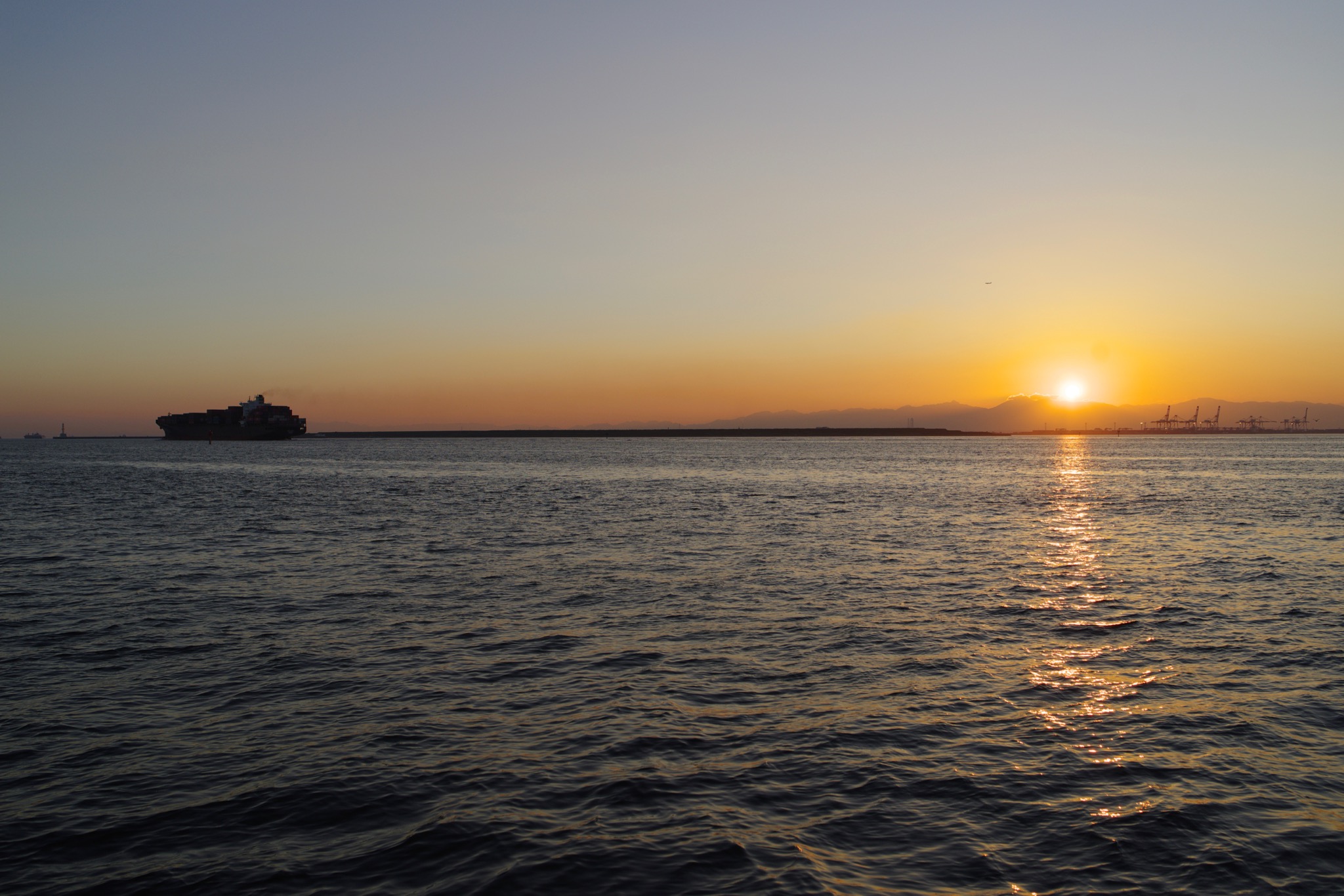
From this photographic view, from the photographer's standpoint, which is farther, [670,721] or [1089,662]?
[1089,662]

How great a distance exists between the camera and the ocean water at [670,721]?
9.50 m

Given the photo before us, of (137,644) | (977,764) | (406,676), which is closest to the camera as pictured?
(977,764)

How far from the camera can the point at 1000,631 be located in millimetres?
20422

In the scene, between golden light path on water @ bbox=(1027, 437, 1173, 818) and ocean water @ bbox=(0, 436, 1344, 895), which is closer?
ocean water @ bbox=(0, 436, 1344, 895)

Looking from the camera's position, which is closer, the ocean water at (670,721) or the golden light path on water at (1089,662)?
the ocean water at (670,721)

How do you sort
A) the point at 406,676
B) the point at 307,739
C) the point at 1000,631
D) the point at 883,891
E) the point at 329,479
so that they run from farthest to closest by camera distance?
the point at 329,479 < the point at 1000,631 < the point at 406,676 < the point at 307,739 < the point at 883,891

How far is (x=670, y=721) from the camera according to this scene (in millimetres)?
13812

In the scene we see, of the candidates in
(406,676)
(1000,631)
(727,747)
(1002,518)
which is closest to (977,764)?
(727,747)

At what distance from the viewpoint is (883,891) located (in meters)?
8.80

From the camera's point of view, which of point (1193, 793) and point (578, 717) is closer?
point (1193, 793)

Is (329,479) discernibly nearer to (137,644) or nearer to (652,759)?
(137,644)

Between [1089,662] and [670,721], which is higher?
[670,721]

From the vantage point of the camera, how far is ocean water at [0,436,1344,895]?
9500 millimetres

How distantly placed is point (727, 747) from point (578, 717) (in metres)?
2.72
